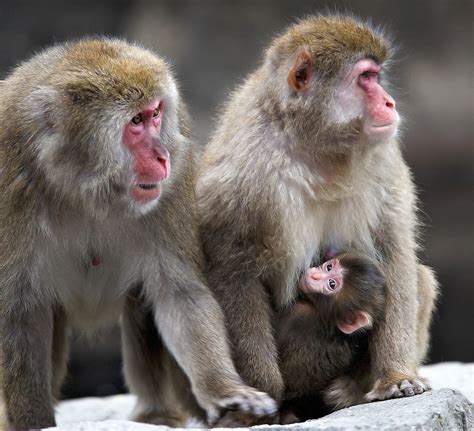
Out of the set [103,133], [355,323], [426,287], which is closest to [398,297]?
[355,323]

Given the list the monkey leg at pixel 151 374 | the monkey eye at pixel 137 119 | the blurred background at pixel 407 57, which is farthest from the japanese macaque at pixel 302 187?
the blurred background at pixel 407 57

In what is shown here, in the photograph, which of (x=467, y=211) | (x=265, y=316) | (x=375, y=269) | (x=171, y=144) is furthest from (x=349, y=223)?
(x=467, y=211)

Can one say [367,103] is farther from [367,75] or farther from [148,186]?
[148,186]

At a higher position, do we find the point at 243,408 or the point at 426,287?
the point at 426,287

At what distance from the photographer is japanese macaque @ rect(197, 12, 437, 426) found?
667 cm

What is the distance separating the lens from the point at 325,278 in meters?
6.89

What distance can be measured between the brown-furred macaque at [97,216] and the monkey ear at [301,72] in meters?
0.67

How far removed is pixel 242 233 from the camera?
6680mm

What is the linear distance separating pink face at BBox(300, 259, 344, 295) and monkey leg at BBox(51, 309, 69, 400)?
60.8 inches

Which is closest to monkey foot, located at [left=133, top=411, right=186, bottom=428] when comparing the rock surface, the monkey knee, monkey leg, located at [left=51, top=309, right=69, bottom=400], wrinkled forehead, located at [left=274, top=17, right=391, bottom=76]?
monkey leg, located at [left=51, top=309, right=69, bottom=400]

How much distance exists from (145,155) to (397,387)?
1.96m

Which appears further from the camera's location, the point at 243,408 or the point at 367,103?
the point at 367,103

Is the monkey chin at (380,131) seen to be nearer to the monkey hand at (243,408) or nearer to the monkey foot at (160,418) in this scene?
the monkey hand at (243,408)

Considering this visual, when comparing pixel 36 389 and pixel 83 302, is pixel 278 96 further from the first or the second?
pixel 36 389
